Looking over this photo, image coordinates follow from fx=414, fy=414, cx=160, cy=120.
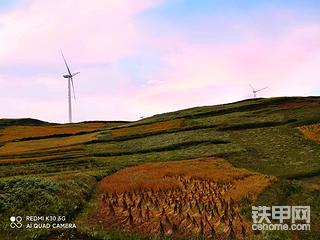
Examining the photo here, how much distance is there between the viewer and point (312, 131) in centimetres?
5691

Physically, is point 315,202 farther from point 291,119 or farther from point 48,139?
point 48,139

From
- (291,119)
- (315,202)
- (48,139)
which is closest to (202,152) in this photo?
(291,119)

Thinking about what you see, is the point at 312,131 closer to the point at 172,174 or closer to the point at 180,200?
the point at 172,174

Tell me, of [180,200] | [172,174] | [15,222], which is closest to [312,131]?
[172,174]

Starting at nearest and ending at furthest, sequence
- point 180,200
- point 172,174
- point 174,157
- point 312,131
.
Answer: point 180,200
point 172,174
point 174,157
point 312,131

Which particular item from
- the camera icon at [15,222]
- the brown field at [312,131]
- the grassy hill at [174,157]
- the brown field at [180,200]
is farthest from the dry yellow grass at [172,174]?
the brown field at [312,131]

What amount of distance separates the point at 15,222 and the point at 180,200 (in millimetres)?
10580

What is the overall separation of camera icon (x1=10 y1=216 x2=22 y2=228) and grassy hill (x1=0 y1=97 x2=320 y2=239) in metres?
0.36

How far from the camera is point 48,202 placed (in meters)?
24.1

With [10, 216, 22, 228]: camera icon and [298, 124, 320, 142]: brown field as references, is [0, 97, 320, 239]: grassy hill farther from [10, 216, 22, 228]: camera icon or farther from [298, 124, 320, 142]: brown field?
[10, 216, 22, 228]: camera icon

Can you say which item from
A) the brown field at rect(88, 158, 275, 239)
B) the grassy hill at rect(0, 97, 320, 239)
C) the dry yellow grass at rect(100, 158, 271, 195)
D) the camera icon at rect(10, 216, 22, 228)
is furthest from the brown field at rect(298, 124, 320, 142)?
the camera icon at rect(10, 216, 22, 228)

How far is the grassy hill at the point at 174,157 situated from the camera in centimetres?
2377

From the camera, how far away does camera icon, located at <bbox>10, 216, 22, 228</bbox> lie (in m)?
20.4

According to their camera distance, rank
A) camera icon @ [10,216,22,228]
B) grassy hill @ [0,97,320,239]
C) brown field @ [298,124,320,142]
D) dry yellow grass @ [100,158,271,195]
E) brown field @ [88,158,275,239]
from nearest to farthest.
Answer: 1. camera icon @ [10,216,22,228]
2. brown field @ [88,158,275,239]
3. grassy hill @ [0,97,320,239]
4. dry yellow grass @ [100,158,271,195]
5. brown field @ [298,124,320,142]
